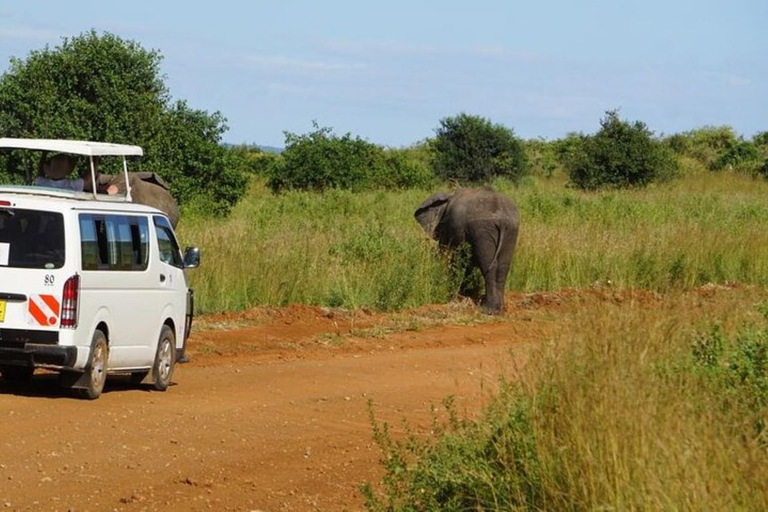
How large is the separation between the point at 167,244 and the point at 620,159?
120 feet

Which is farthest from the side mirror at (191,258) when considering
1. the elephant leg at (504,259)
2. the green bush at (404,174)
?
the green bush at (404,174)

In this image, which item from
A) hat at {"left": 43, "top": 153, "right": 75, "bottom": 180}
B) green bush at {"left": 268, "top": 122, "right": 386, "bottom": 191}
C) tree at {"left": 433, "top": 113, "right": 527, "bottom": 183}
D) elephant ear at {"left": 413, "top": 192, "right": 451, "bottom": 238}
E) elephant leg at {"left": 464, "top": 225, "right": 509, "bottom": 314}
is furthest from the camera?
tree at {"left": 433, "top": 113, "right": 527, "bottom": 183}

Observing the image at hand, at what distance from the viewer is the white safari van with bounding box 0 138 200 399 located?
42.6 ft

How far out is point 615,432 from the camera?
750 cm

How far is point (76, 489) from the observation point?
9.90 m

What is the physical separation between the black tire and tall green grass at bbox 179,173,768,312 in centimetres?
672

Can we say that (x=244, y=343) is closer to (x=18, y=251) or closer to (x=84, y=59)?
(x=18, y=251)

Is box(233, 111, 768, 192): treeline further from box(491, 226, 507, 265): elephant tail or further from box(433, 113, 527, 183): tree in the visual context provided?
box(491, 226, 507, 265): elephant tail

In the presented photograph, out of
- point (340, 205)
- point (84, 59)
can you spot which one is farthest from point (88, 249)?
point (340, 205)

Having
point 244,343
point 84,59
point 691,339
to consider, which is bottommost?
point 244,343

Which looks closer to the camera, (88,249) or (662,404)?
(662,404)

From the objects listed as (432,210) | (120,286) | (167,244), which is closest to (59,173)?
(167,244)

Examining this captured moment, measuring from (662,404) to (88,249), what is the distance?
22.3 feet

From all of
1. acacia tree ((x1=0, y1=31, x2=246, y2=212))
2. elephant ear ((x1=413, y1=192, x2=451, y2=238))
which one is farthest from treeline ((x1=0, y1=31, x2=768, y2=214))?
elephant ear ((x1=413, y1=192, x2=451, y2=238))
